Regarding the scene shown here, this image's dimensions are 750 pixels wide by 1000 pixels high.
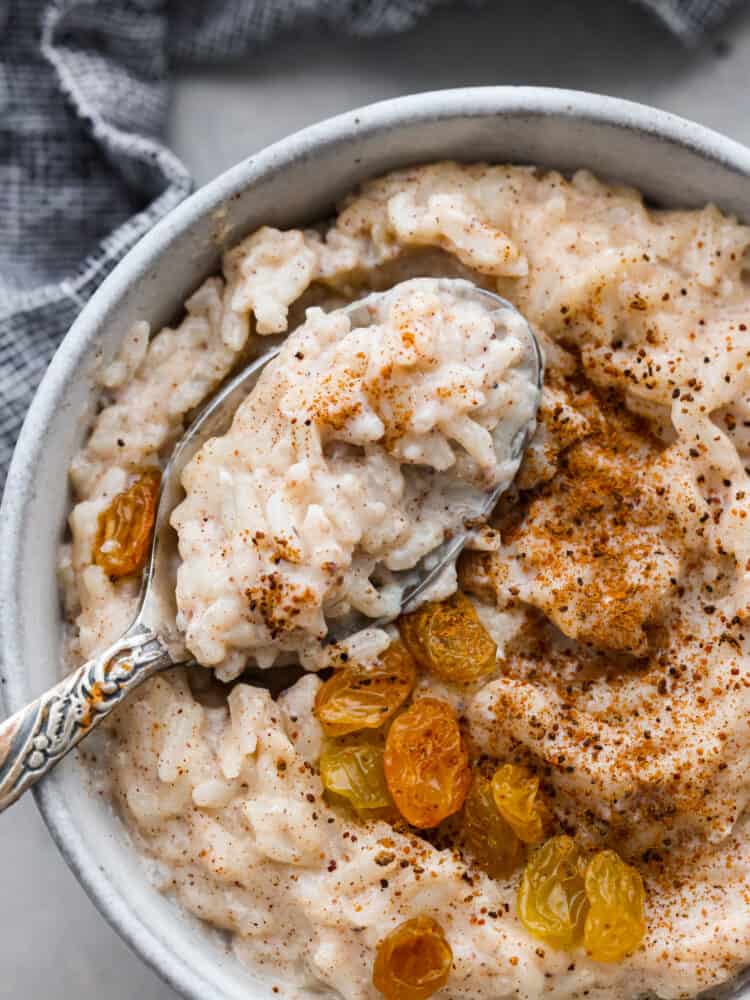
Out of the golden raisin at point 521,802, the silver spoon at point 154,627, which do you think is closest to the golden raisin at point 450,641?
the silver spoon at point 154,627

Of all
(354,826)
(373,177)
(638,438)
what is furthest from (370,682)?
(373,177)

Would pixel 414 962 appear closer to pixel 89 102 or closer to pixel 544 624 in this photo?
pixel 544 624

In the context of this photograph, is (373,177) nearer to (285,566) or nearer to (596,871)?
(285,566)

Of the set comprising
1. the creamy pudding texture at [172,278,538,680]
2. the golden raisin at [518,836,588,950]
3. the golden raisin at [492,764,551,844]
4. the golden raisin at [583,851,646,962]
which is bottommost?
the golden raisin at [518,836,588,950]

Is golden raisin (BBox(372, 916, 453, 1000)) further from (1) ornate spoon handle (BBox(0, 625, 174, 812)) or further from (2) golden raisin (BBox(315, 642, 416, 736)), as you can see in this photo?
(1) ornate spoon handle (BBox(0, 625, 174, 812))

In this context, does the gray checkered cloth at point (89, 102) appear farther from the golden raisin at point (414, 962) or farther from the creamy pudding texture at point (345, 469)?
the golden raisin at point (414, 962)

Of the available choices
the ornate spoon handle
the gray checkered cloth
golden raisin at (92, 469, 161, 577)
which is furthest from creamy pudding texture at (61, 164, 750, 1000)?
the gray checkered cloth

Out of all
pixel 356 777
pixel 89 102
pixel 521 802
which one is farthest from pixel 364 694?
pixel 89 102
